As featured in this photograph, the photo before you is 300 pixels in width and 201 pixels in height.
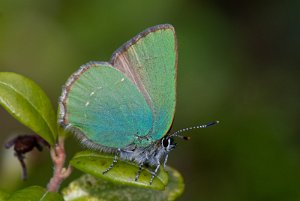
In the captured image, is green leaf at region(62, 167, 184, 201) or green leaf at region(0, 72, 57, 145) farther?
green leaf at region(62, 167, 184, 201)

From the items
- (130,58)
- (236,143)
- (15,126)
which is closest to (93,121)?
(130,58)

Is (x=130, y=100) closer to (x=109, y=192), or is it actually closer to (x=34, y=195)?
(x=109, y=192)

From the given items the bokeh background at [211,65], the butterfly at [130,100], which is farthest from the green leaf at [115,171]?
the bokeh background at [211,65]

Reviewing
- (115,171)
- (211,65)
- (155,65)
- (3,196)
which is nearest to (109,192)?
(115,171)

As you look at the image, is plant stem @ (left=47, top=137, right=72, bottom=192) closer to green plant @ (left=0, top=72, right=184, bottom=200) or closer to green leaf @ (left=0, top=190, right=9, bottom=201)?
green plant @ (left=0, top=72, right=184, bottom=200)

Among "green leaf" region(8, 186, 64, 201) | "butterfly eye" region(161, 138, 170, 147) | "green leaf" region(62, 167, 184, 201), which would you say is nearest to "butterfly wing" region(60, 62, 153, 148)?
"butterfly eye" region(161, 138, 170, 147)

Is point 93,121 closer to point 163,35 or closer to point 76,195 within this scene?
point 76,195
